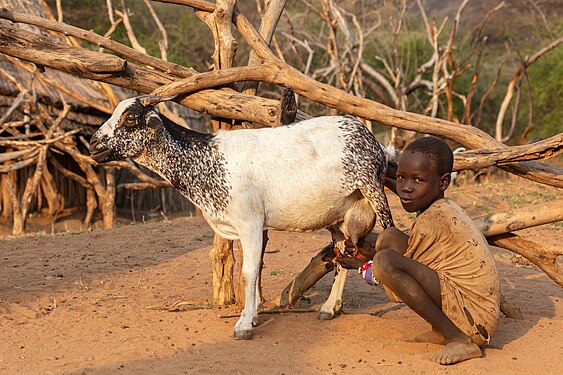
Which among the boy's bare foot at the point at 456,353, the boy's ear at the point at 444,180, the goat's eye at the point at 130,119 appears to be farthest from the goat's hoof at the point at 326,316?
the goat's eye at the point at 130,119

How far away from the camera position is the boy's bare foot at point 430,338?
482 cm

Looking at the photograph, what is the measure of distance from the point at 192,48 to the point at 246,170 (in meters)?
21.1

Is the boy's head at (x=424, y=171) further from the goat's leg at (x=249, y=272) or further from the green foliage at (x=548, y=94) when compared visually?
the green foliage at (x=548, y=94)

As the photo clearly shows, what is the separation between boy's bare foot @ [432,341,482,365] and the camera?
4.48 metres

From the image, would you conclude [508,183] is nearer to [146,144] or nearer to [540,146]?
[540,146]

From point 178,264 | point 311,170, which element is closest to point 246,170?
point 311,170

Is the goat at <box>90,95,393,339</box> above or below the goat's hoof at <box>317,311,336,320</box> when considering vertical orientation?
above

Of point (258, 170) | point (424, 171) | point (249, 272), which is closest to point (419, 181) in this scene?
point (424, 171)

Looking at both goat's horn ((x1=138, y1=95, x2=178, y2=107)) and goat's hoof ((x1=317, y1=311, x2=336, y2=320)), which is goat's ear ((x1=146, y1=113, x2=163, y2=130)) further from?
goat's hoof ((x1=317, y1=311, x2=336, y2=320))

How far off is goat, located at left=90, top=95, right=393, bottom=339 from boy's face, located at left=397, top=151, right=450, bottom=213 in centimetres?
55

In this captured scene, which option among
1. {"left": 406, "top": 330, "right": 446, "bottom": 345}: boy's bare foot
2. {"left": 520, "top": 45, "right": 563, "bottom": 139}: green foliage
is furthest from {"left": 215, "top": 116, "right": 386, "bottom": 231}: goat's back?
{"left": 520, "top": 45, "right": 563, "bottom": 139}: green foliage

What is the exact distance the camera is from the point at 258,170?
5.20 metres

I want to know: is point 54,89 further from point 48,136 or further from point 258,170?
point 258,170

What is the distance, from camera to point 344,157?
5211 millimetres
